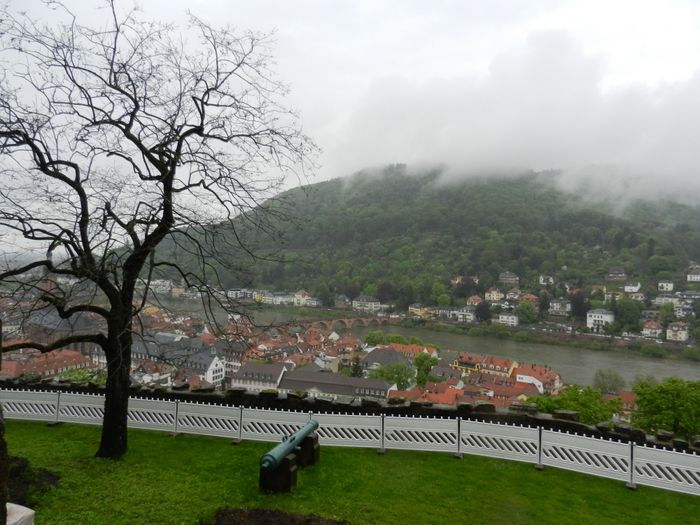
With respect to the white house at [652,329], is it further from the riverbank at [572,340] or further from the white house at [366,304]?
the white house at [366,304]

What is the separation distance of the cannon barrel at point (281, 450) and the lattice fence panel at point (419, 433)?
1342mm

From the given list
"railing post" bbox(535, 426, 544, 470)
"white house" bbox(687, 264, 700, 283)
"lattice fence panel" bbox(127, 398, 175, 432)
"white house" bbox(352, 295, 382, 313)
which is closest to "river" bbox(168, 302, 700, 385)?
"white house" bbox(352, 295, 382, 313)

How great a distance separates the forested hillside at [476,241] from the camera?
9269 cm

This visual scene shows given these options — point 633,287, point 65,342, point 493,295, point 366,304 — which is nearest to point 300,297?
point 366,304

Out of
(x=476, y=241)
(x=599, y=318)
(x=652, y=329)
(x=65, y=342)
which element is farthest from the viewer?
(x=476, y=241)

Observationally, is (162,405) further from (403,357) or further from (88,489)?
(403,357)

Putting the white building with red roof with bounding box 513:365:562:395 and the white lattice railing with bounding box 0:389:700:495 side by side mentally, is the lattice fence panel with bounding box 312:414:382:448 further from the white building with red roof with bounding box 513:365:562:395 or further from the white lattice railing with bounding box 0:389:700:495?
the white building with red roof with bounding box 513:365:562:395

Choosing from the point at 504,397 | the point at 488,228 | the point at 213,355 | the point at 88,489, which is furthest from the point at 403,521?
the point at 488,228

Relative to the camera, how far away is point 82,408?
295 inches

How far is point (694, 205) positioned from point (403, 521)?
194359 mm

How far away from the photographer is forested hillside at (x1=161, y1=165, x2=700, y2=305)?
92688 mm

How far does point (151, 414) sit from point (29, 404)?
223cm

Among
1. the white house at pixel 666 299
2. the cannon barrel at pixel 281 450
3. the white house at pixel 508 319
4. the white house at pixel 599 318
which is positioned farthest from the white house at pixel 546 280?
the cannon barrel at pixel 281 450

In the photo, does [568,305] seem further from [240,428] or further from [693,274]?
[240,428]
